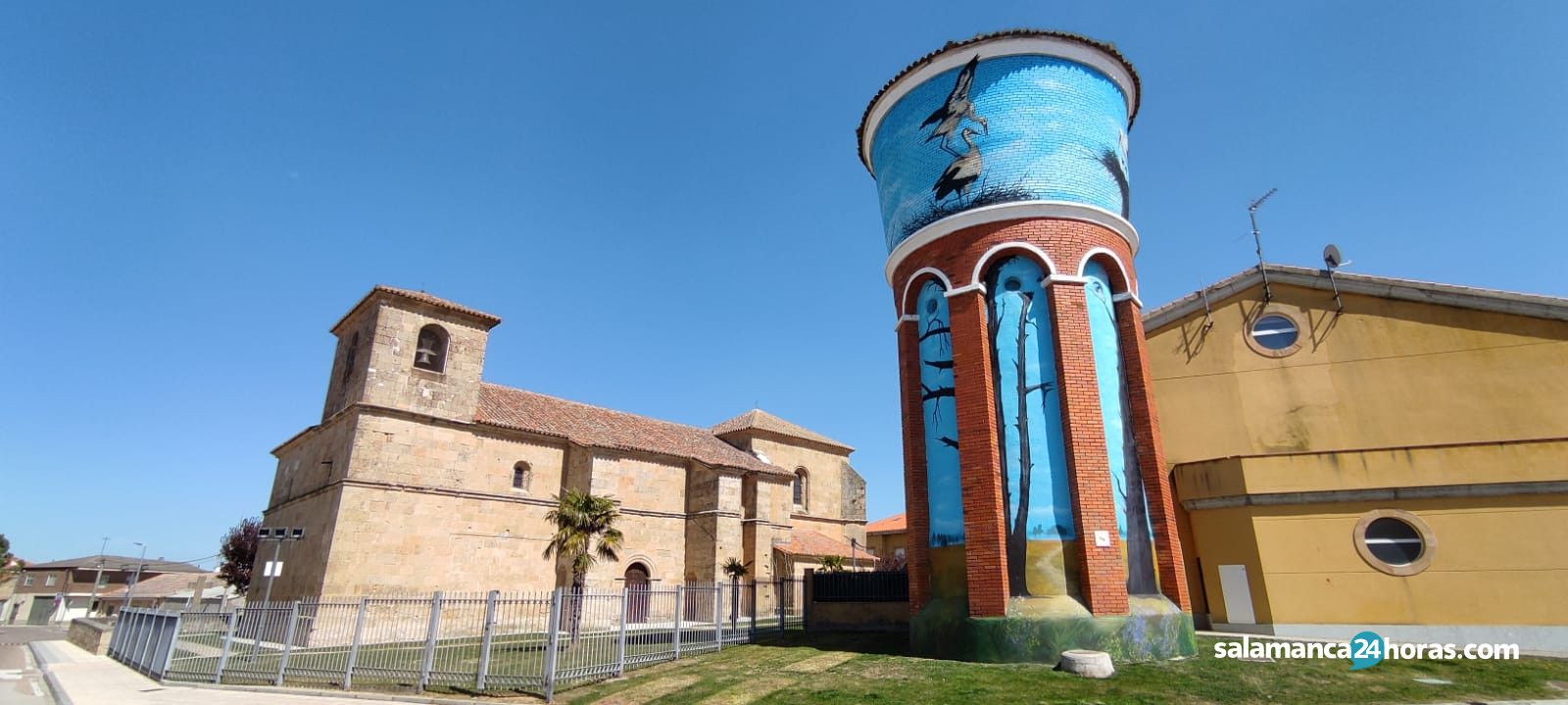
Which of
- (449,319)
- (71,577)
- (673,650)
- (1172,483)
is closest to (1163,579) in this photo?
(1172,483)

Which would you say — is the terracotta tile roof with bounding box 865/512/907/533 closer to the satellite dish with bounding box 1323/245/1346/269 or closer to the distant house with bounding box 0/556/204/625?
the satellite dish with bounding box 1323/245/1346/269

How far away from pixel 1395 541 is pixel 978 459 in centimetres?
959

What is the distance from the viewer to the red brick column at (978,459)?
12.5 meters

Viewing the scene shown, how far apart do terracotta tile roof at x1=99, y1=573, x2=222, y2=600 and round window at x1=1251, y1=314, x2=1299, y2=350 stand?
7228 centimetres

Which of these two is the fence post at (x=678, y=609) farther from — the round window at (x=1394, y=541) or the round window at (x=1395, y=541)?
the round window at (x=1394, y=541)

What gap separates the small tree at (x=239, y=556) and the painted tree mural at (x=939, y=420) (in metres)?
37.8

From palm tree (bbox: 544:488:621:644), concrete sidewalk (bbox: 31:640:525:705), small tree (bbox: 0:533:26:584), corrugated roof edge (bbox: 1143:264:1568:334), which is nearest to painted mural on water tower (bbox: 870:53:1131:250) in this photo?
corrugated roof edge (bbox: 1143:264:1568:334)

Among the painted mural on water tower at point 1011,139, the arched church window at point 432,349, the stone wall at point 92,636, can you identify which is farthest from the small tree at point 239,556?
the painted mural on water tower at point 1011,139

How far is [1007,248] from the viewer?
14.2m

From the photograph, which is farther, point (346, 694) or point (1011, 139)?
point (1011, 139)

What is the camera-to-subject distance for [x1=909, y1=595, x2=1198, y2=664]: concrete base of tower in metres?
11.7

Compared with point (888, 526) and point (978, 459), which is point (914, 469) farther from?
point (888, 526)

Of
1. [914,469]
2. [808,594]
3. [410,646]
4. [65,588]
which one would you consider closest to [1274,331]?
[914,469]

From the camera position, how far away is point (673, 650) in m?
15.1
